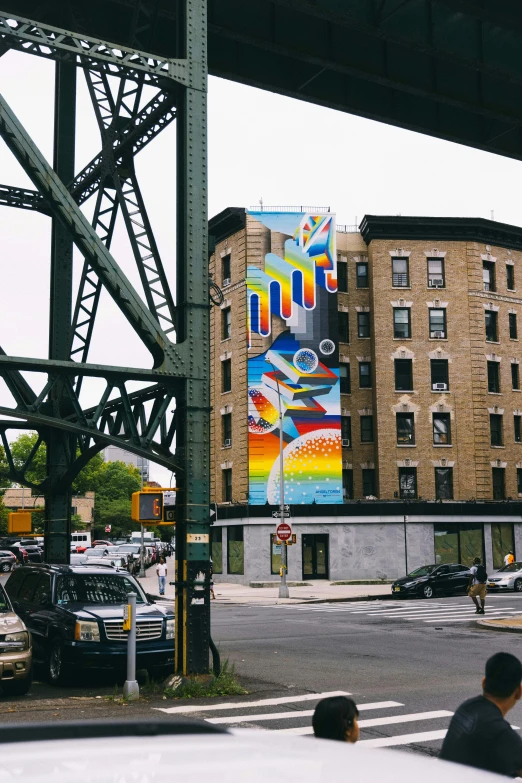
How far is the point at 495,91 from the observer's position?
20484mm

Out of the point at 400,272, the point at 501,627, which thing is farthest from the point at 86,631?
the point at 400,272

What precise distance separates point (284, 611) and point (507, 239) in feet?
104

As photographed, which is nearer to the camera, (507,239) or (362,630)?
(362,630)

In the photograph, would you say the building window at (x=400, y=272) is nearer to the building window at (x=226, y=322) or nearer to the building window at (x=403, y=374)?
the building window at (x=403, y=374)

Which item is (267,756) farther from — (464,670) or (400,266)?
(400,266)

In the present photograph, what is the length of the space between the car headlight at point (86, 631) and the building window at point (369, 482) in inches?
1554

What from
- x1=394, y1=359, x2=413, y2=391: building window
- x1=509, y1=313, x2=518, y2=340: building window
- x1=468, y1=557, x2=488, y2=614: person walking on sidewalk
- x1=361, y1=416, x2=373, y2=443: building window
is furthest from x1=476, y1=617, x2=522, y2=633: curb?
x1=509, y1=313, x2=518, y2=340: building window

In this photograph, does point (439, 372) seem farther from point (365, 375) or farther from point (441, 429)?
point (365, 375)

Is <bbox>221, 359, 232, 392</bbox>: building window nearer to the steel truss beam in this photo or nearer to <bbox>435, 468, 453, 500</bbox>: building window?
<bbox>435, 468, 453, 500</bbox>: building window

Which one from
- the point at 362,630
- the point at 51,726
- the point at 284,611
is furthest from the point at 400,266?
the point at 51,726

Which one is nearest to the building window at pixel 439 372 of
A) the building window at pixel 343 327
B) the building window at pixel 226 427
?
the building window at pixel 343 327

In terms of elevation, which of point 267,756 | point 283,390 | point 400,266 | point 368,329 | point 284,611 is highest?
point 400,266

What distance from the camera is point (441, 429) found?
53.6 metres

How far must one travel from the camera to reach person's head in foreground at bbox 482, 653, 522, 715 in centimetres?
471
